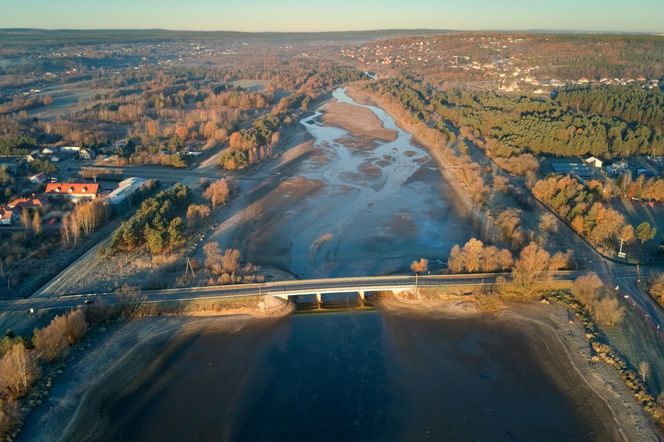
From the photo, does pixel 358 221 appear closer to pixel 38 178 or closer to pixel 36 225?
pixel 36 225

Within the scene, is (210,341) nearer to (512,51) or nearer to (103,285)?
(103,285)

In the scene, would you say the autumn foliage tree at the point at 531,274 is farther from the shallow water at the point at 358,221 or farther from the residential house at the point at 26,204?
the residential house at the point at 26,204

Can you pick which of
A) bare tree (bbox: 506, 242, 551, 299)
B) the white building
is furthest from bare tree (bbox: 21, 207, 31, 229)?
bare tree (bbox: 506, 242, 551, 299)

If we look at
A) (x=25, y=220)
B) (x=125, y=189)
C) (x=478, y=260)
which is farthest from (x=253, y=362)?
(x=125, y=189)

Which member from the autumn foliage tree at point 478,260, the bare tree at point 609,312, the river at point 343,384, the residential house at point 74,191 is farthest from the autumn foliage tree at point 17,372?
the bare tree at point 609,312

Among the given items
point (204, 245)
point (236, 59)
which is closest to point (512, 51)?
point (236, 59)

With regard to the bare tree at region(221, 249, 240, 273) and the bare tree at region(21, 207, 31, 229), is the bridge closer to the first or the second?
the bare tree at region(221, 249, 240, 273)
